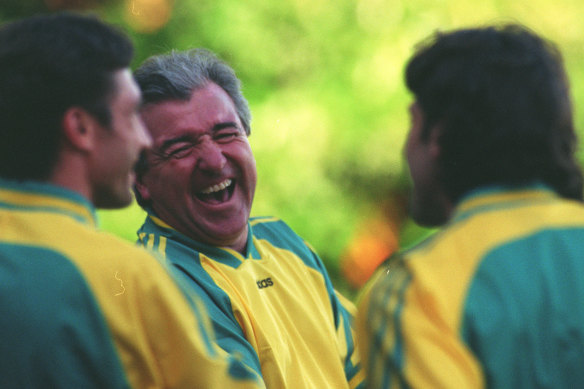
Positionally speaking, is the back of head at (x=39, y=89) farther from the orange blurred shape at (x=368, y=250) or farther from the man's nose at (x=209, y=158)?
the orange blurred shape at (x=368, y=250)

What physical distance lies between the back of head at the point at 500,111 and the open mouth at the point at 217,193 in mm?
1133

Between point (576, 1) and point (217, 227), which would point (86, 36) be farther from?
point (576, 1)

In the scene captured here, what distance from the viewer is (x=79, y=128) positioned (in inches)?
70.2

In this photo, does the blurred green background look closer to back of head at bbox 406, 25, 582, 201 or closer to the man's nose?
the man's nose

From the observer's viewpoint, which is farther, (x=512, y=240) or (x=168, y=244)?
(x=168, y=244)

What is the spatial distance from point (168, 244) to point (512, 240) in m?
1.35

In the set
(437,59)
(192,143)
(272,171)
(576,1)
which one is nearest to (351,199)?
(272,171)

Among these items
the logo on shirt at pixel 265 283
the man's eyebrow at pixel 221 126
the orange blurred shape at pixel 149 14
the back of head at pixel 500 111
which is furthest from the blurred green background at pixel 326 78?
the back of head at pixel 500 111

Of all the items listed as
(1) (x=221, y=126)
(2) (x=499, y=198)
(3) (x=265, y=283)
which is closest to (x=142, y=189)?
(1) (x=221, y=126)

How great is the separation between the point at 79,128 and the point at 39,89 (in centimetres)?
12

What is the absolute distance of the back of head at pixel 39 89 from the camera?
1.75 m

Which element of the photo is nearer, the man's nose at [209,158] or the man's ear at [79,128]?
the man's ear at [79,128]

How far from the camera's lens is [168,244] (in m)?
2.71

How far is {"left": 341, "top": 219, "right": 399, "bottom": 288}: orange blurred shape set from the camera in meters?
6.02
